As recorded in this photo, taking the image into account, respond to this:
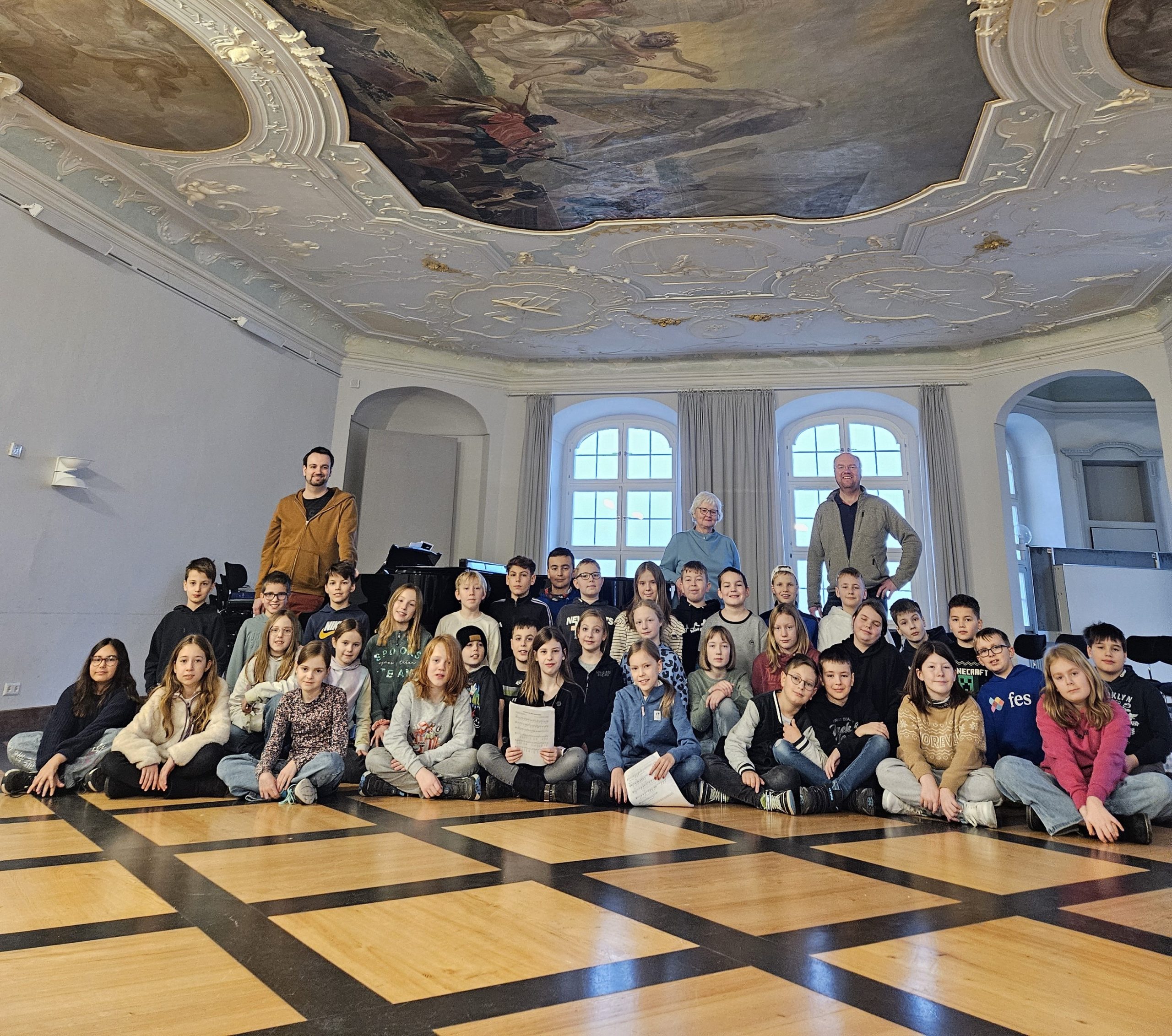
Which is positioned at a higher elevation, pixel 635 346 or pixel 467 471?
pixel 635 346

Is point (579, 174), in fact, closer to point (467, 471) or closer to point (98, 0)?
point (98, 0)

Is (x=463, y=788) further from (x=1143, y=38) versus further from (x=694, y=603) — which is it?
(x=1143, y=38)

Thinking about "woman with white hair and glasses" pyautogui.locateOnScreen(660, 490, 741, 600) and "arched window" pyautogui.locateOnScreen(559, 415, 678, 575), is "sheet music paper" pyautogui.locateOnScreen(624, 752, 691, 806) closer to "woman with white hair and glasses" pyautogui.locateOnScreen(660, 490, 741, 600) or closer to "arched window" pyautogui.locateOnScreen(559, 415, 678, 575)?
"woman with white hair and glasses" pyautogui.locateOnScreen(660, 490, 741, 600)

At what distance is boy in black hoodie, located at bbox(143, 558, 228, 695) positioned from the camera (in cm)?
461

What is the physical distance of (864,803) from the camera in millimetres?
3811

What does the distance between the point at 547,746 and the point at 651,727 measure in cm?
52

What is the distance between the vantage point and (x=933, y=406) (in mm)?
9828

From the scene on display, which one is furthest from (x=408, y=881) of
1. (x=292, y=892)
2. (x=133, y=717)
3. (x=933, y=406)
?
(x=933, y=406)

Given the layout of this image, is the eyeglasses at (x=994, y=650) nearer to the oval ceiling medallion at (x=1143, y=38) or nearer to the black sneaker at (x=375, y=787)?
the black sneaker at (x=375, y=787)

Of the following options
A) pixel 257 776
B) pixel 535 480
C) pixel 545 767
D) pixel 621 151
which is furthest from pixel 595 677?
pixel 535 480

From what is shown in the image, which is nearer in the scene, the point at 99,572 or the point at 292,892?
the point at 292,892

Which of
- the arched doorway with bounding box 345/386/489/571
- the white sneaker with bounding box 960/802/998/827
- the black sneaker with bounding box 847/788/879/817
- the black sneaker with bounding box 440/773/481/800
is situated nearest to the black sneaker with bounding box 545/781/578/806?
the black sneaker with bounding box 440/773/481/800

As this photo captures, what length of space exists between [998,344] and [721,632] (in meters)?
6.88

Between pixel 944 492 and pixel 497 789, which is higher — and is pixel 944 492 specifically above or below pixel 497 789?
above
